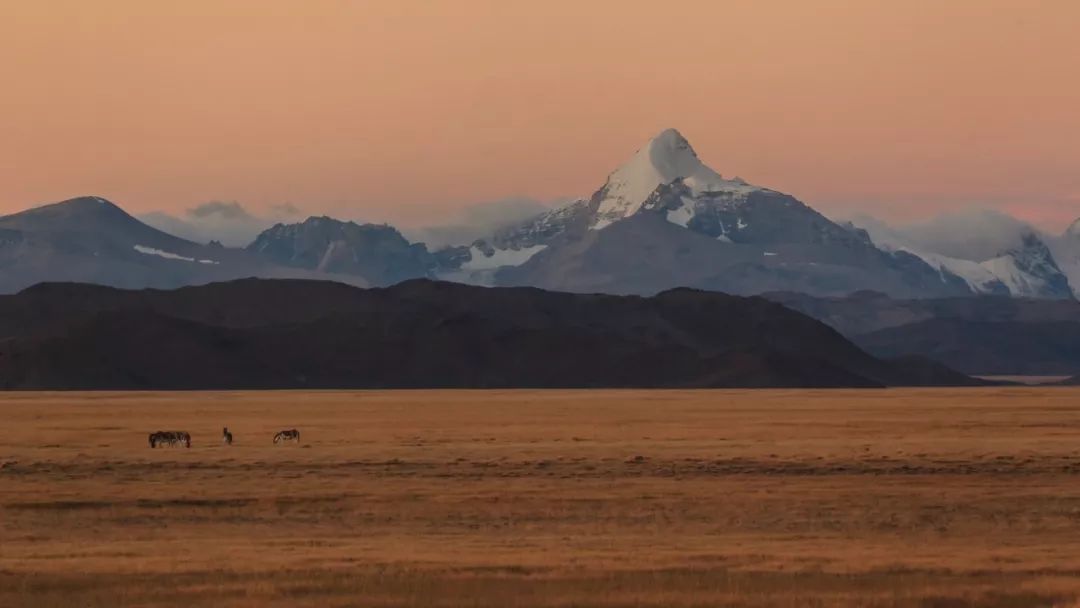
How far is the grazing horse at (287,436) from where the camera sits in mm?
88931

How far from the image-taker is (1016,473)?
6881cm

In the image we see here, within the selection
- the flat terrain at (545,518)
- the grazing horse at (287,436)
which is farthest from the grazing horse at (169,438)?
the grazing horse at (287,436)

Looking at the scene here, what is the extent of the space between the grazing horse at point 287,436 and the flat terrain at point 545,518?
0.69 meters

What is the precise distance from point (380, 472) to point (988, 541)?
2909 centimetres

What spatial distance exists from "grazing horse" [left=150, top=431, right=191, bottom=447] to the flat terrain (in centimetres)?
138

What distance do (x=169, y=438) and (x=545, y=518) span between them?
3793cm

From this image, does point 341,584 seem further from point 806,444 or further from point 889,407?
point 889,407

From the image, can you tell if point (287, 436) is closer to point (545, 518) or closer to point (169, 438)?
point (169, 438)

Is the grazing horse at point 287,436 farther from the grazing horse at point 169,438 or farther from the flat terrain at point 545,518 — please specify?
the grazing horse at point 169,438

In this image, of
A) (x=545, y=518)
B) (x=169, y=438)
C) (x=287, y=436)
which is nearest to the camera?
(x=545, y=518)

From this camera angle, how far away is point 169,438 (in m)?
85.2

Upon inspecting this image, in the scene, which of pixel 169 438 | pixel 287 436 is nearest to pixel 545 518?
pixel 169 438

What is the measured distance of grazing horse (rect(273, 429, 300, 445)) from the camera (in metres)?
88.9

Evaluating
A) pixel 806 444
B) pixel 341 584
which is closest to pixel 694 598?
pixel 341 584
